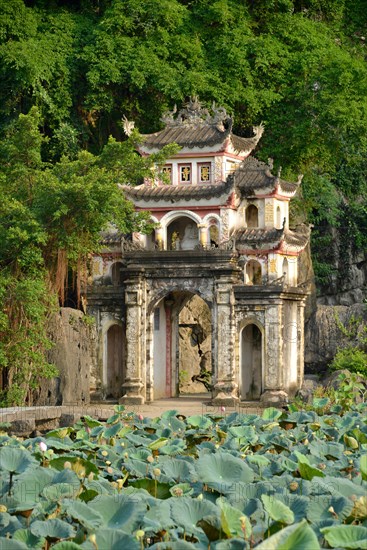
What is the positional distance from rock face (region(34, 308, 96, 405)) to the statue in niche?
4.37 metres

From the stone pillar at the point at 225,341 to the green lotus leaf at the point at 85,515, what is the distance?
2259 cm

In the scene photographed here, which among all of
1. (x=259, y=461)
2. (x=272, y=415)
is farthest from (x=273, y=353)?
(x=259, y=461)

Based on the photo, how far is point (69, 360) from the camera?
29312 mm

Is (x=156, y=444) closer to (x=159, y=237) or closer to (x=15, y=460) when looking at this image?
(x=15, y=460)

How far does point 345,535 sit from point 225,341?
2386 cm

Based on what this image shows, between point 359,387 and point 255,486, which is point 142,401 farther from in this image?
point 255,486

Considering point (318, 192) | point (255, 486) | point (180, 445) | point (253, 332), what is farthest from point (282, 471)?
point (318, 192)

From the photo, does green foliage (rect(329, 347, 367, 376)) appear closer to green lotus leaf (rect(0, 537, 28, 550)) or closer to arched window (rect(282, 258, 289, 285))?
arched window (rect(282, 258, 289, 285))

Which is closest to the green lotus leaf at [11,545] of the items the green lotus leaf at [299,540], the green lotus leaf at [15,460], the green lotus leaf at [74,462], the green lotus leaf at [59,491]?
the green lotus leaf at [299,540]

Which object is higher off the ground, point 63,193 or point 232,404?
point 63,193

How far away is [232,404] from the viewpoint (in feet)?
100

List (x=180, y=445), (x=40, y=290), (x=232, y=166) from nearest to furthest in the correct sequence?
(x=180, y=445)
(x=40, y=290)
(x=232, y=166)

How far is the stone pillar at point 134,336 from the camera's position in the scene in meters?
31.8

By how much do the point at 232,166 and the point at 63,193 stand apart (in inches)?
290
